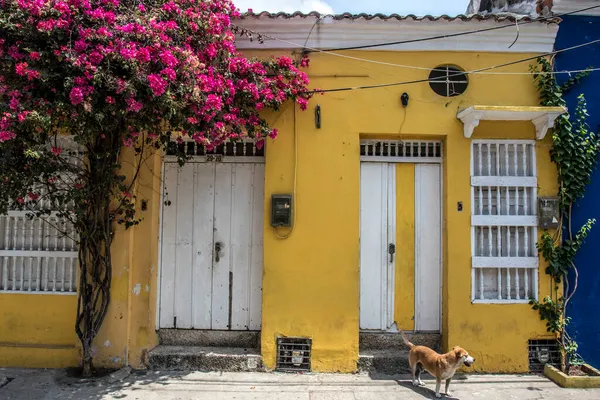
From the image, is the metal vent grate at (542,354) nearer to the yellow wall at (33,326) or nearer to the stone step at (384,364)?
the stone step at (384,364)

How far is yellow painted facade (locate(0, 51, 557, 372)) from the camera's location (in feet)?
19.1

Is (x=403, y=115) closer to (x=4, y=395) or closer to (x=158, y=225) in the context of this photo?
(x=158, y=225)

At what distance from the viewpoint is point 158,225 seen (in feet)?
20.3

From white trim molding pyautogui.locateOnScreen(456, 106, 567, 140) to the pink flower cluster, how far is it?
306 centimetres

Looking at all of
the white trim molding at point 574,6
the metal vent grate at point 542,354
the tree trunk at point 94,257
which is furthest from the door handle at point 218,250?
the white trim molding at point 574,6

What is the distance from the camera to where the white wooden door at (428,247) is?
611cm

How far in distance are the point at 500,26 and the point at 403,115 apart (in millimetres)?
1622

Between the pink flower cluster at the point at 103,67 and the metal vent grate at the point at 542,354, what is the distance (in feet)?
15.6

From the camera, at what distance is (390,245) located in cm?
614

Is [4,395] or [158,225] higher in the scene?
[158,225]

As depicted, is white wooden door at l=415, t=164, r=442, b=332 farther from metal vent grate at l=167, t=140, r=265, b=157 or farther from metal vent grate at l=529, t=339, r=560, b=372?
metal vent grate at l=167, t=140, r=265, b=157

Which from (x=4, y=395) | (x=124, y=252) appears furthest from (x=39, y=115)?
(x=4, y=395)

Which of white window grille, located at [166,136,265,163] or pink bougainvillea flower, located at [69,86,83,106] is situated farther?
white window grille, located at [166,136,265,163]

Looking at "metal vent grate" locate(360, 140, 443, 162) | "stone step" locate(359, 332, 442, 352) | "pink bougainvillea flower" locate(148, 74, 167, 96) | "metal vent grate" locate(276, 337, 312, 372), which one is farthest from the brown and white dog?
"pink bougainvillea flower" locate(148, 74, 167, 96)
